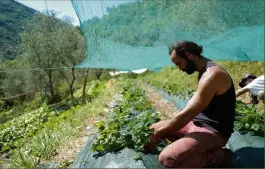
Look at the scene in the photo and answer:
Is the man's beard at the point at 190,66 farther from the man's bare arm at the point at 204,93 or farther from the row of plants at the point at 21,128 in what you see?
the row of plants at the point at 21,128

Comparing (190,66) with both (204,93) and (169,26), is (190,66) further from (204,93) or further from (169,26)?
(169,26)

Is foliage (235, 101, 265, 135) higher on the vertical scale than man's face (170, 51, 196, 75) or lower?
lower

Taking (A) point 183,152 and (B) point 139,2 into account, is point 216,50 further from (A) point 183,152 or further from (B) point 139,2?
(A) point 183,152

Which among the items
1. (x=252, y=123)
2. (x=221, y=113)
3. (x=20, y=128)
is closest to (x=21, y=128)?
(x=20, y=128)

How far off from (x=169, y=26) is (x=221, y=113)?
2186 mm

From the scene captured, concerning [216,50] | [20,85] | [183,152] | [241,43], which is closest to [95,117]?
[216,50]

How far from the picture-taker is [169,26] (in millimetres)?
4895

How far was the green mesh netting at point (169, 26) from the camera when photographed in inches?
174

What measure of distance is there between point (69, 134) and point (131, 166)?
3.14 metres

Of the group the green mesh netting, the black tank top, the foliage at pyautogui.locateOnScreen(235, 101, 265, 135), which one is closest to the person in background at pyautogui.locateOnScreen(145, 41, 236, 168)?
the black tank top

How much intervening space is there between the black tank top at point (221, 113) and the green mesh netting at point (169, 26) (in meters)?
1.64

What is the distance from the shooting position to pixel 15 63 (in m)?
22.4

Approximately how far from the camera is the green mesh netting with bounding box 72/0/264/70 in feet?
14.5

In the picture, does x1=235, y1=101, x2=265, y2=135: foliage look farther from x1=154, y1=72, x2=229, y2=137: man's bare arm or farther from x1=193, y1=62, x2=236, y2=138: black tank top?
x1=154, y1=72, x2=229, y2=137: man's bare arm
